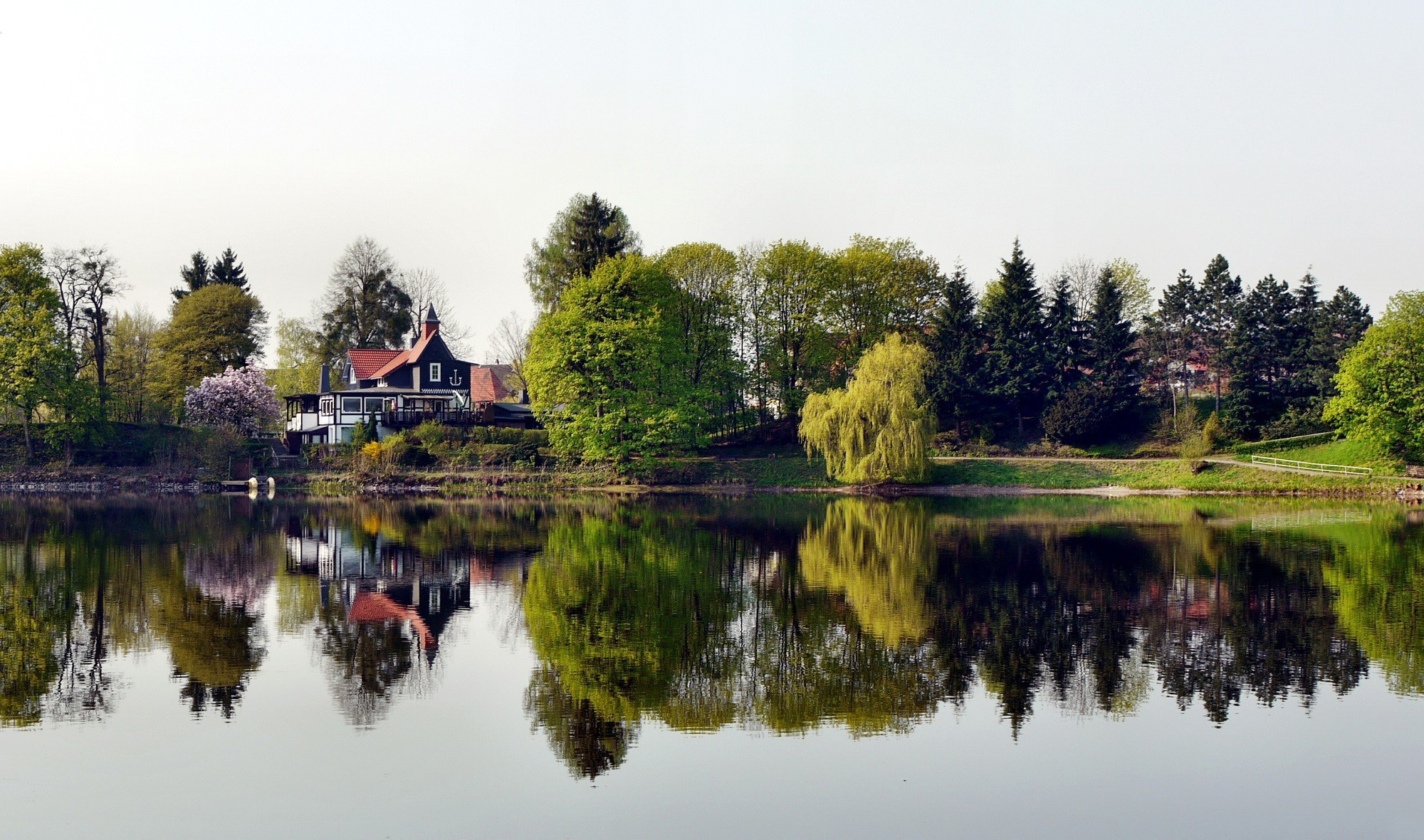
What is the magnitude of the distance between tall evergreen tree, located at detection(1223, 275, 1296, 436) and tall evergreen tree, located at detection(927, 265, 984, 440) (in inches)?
530

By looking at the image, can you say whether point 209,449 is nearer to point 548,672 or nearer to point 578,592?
point 578,592

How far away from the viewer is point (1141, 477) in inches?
2073

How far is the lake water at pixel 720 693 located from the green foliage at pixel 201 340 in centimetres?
4958

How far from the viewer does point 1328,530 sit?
32.4m

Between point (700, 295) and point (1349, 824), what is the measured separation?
5568 centimetres

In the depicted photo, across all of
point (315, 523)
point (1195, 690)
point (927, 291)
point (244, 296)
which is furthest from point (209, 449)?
point (1195, 690)

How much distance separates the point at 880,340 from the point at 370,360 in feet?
107

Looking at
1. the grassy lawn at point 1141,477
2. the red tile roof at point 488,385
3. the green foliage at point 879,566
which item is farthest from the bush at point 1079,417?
the red tile roof at point 488,385

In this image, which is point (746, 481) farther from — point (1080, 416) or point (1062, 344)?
point (1062, 344)

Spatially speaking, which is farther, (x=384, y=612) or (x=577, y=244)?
(x=577, y=244)

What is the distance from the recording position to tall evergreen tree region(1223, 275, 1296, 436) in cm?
5819

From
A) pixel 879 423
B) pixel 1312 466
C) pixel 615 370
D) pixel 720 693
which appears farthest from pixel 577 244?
pixel 720 693

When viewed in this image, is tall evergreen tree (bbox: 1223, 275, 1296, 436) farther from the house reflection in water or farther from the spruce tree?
the house reflection in water

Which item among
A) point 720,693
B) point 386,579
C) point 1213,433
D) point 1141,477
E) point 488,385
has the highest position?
point 488,385
